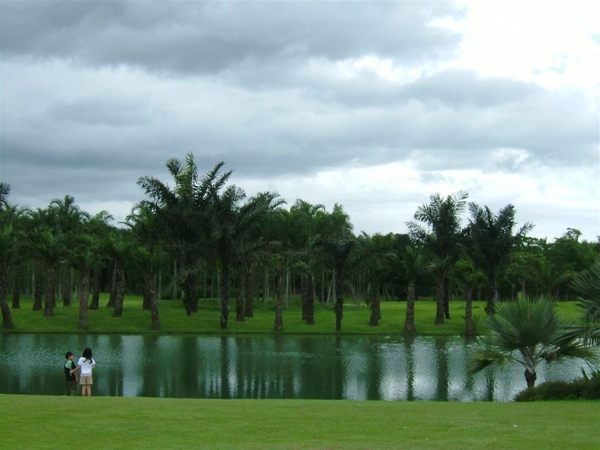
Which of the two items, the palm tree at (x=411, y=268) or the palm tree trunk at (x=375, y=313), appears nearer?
the palm tree at (x=411, y=268)

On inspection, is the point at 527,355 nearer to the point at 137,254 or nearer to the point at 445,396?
the point at 445,396

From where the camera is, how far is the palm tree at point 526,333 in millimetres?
26281

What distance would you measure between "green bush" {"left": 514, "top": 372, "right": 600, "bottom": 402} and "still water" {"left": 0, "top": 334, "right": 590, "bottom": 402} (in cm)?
528

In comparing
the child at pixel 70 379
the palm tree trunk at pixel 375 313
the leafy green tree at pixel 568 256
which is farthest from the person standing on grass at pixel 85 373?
the leafy green tree at pixel 568 256

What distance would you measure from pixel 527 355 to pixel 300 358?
1893 centimetres

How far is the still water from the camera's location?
32.0 meters

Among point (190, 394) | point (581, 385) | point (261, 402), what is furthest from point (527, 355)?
point (190, 394)

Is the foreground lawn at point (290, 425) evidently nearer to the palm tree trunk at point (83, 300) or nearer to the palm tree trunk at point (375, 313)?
the palm tree trunk at point (83, 300)

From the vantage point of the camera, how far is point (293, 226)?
72.1 m

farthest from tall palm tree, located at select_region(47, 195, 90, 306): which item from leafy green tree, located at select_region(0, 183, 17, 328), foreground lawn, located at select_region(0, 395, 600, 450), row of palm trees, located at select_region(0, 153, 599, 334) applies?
foreground lawn, located at select_region(0, 395, 600, 450)

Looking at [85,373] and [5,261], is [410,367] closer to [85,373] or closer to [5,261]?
[85,373]

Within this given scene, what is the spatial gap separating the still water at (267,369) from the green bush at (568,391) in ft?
17.3

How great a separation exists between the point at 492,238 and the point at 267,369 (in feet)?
108

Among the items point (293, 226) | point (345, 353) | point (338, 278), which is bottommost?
point (345, 353)
